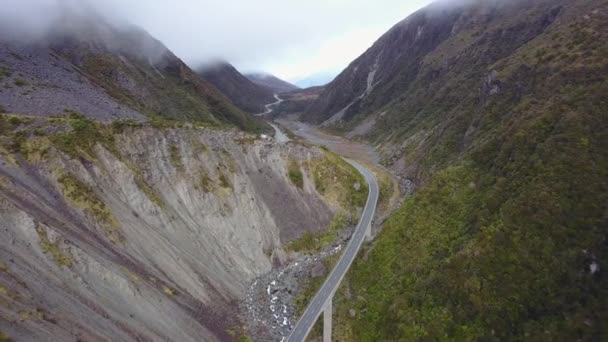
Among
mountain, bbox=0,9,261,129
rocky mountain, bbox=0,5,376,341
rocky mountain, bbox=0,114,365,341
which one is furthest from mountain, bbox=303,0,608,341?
mountain, bbox=0,9,261,129

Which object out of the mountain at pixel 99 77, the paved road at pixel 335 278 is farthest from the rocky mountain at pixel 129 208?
the paved road at pixel 335 278

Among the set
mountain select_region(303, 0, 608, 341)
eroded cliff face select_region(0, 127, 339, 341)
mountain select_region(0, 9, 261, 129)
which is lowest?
mountain select_region(303, 0, 608, 341)

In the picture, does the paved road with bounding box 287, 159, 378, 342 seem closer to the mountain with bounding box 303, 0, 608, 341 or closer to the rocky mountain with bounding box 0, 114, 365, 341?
the mountain with bounding box 303, 0, 608, 341

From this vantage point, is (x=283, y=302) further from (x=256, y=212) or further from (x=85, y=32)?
(x=85, y=32)

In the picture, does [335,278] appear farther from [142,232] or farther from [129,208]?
[129,208]

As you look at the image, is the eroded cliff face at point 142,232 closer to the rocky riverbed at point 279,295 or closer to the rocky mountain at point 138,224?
the rocky mountain at point 138,224

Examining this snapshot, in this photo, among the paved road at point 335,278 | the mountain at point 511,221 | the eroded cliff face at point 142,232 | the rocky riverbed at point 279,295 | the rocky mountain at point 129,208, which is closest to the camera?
the eroded cliff face at point 142,232

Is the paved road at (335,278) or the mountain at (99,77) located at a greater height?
the mountain at (99,77)

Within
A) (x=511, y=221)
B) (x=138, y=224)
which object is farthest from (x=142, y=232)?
(x=511, y=221)
